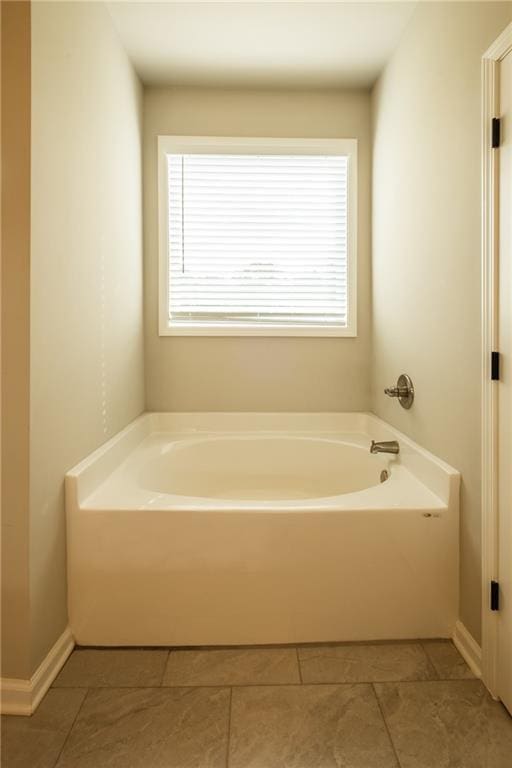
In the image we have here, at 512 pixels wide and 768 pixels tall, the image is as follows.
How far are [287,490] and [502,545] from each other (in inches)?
56.9

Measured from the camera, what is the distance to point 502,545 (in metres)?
1.48

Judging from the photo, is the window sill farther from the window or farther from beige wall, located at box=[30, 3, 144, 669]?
beige wall, located at box=[30, 3, 144, 669]

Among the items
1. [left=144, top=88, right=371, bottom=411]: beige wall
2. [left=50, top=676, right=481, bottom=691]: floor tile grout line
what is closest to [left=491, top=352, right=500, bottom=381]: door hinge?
[left=50, top=676, right=481, bottom=691]: floor tile grout line

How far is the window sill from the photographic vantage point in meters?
2.94

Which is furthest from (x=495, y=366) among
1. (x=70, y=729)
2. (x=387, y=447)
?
(x=70, y=729)

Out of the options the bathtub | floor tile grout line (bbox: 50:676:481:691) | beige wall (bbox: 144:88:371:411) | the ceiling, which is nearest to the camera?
floor tile grout line (bbox: 50:676:481:691)

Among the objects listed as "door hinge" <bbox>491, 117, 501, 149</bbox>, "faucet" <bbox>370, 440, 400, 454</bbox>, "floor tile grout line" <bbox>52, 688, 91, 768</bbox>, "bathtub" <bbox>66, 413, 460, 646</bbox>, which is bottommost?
"floor tile grout line" <bbox>52, 688, 91, 768</bbox>

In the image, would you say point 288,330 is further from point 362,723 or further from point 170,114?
point 362,723

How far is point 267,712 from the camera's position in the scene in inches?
56.1

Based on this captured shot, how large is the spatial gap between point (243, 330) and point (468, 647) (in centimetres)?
196

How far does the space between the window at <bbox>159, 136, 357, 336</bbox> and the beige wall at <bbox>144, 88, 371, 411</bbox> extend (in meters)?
0.08

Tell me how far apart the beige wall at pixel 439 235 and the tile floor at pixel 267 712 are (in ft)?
0.93

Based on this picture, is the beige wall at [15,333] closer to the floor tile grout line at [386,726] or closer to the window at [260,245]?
the floor tile grout line at [386,726]

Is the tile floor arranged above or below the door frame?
below
